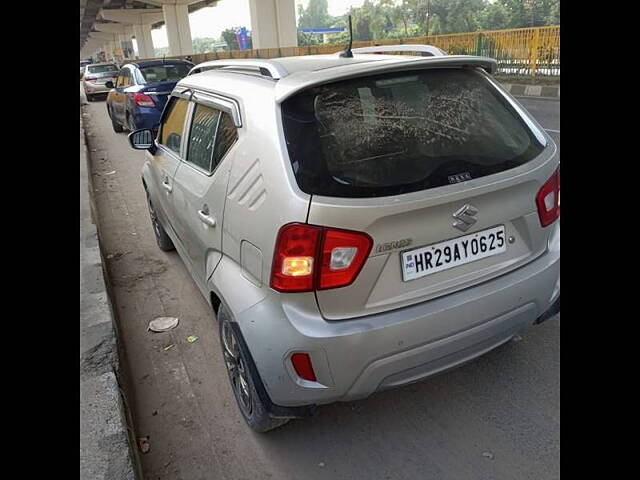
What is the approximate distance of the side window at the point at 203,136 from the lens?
8.82ft

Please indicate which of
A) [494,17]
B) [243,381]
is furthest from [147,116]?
[494,17]

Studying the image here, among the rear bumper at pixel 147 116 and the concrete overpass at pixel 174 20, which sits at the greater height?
the concrete overpass at pixel 174 20

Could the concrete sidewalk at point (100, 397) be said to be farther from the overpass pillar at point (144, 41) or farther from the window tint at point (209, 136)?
the overpass pillar at point (144, 41)

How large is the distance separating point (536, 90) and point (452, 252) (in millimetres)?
13346

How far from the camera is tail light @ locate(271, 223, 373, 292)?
181 cm

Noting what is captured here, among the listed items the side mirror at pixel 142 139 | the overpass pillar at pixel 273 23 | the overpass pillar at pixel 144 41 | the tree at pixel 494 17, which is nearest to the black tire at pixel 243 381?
the side mirror at pixel 142 139

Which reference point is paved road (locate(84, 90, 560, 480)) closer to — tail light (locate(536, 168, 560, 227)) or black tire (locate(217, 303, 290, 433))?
black tire (locate(217, 303, 290, 433))

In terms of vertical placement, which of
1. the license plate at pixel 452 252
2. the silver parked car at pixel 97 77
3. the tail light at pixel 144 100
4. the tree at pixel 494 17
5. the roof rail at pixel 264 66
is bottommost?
the license plate at pixel 452 252

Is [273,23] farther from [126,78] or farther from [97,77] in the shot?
[126,78]

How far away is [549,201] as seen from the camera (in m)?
2.23

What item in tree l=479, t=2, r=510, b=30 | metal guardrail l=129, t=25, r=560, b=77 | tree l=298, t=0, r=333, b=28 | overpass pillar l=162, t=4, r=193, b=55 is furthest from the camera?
tree l=298, t=0, r=333, b=28

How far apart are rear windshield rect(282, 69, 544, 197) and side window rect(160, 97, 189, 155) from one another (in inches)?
61.3

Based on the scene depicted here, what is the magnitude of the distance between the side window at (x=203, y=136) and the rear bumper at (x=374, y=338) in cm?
102

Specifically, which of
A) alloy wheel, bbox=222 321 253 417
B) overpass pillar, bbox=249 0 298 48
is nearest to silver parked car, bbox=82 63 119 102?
overpass pillar, bbox=249 0 298 48
